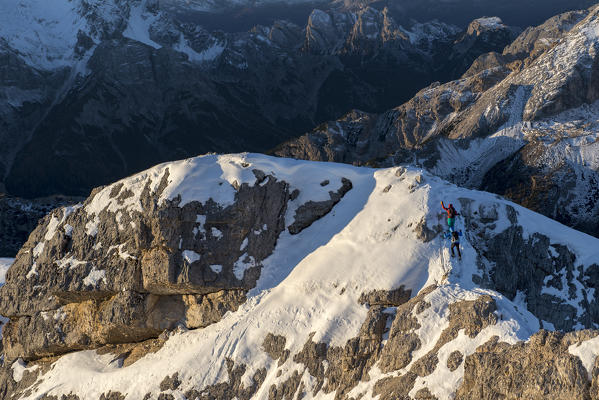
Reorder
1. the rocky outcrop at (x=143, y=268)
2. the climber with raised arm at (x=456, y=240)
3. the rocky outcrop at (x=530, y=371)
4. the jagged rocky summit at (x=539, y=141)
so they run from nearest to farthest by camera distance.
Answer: the rocky outcrop at (x=530, y=371), the climber with raised arm at (x=456, y=240), the rocky outcrop at (x=143, y=268), the jagged rocky summit at (x=539, y=141)

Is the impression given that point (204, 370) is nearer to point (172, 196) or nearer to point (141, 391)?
point (141, 391)

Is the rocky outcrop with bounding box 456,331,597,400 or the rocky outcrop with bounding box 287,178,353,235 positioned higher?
the rocky outcrop with bounding box 456,331,597,400

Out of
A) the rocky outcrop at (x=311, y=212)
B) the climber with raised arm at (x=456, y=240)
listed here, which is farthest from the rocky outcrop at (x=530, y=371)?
the rocky outcrop at (x=311, y=212)

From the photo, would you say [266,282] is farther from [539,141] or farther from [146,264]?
[539,141]

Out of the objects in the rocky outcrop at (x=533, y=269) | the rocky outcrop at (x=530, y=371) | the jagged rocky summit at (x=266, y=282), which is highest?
the rocky outcrop at (x=530, y=371)

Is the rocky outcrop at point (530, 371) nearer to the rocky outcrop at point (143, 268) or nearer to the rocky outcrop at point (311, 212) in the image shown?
the rocky outcrop at point (143, 268)

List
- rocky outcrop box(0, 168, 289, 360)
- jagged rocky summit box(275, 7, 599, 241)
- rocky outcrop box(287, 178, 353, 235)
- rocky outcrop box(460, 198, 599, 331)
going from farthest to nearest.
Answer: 1. jagged rocky summit box(275, 7, 599, 241)
2. rocky outcrop box(287, 178, 353, 235)
3. rocky outcrop box(0, 168, 289, 360)
4. rocky outcrop box(460, 198, 599, 331)

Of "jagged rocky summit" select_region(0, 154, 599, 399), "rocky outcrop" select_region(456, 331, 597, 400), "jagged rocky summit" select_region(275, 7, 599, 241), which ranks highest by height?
"rocky outcrop" select_region(456, 331, 597, 400)

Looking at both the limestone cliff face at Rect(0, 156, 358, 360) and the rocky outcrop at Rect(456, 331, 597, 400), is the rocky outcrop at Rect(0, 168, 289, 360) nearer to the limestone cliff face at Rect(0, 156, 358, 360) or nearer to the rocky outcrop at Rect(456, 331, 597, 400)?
the limestone cliff face at Rect(0, 156, 358, 360)

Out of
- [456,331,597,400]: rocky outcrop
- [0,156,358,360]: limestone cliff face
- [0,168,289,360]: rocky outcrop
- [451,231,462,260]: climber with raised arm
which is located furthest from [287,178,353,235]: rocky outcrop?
[456,331,597,400]: rocky outcrop

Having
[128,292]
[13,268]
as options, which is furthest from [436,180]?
[13,268]
